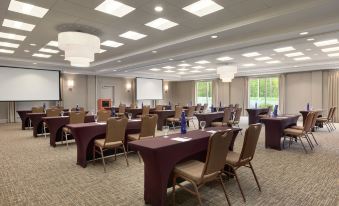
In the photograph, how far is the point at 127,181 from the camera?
3279mm

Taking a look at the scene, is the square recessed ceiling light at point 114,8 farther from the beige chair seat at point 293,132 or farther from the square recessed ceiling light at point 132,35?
the beige chair seat at point 293,132

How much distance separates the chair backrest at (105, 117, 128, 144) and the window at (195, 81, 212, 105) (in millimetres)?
13141

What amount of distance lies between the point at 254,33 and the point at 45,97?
34.3 feet

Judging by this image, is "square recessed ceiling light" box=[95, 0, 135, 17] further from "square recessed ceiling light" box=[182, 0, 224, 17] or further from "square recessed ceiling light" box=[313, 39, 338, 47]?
"square recessed ceiling light" box=[313, 39, 338, 47]

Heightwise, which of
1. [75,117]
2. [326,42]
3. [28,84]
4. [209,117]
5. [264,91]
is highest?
[326,42]

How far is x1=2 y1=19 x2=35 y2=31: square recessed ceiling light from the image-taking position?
505 centimetres

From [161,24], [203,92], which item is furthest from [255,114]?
[203,92]

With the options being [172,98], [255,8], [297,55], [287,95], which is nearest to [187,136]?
[255,8]

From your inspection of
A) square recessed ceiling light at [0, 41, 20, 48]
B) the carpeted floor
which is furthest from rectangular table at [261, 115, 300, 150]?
square recessed ceiling light at [0, 41, 20, 48]

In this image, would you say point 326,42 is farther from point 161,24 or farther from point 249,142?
point 249,142

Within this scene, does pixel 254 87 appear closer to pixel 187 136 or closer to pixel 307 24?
pixel 307 24

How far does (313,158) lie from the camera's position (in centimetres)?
454

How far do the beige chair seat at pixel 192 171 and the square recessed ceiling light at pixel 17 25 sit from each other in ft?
17.0

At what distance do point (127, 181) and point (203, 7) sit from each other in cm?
349
